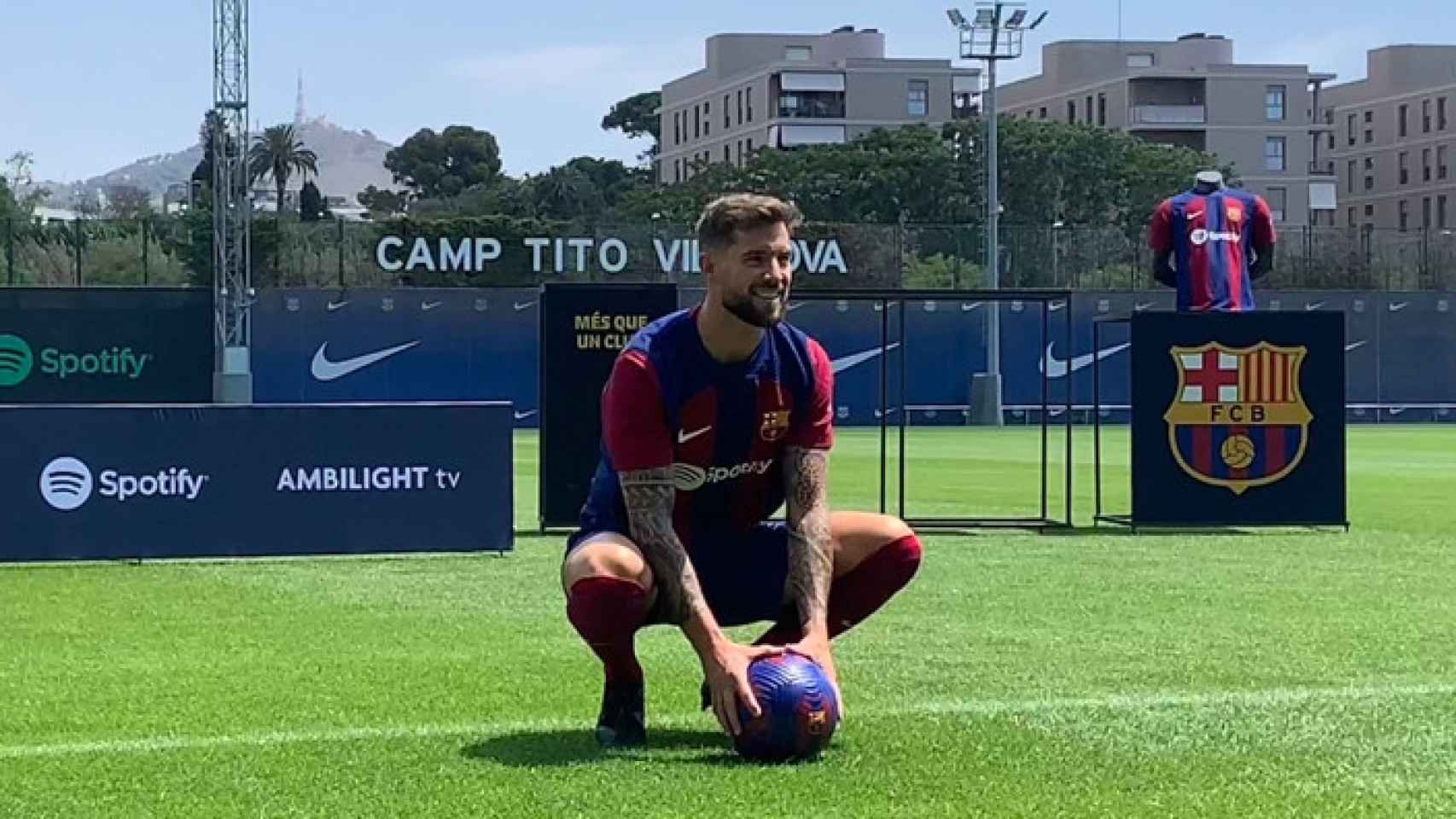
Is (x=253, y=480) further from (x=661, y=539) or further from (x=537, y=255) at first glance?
(x=537, y=255)

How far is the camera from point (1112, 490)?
23.0 meters

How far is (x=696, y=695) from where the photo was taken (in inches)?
A: 321

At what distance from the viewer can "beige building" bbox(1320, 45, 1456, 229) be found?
11306 centimetres

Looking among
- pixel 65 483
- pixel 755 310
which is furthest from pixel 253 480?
pixel 755 310

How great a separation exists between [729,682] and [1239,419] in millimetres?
→ 11138

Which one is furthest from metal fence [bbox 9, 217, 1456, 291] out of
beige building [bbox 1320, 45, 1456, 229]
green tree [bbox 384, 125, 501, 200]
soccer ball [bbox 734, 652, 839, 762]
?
green tree [bbox 384, 125, 501, 200]

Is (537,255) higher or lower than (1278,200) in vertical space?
lower

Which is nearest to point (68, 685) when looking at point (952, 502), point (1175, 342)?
point (1175, 342)

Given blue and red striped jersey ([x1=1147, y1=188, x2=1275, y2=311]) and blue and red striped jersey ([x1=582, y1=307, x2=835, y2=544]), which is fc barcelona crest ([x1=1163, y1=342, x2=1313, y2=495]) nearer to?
blue and red striped jersey ([x1=1147, y1=188, x2=1275, y2=311])

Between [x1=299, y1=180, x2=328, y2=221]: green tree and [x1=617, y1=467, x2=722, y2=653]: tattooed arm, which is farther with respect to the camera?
[x1=299, y1=180, x2=328, y2=221]: green tree

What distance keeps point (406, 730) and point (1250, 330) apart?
10901mm

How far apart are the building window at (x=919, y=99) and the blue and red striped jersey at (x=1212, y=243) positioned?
96.1 meters

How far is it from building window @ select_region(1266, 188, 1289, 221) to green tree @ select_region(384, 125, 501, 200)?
5392 centimetres

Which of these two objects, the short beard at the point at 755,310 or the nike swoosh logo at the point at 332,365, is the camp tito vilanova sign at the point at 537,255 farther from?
the short beard at the point at 755,310
